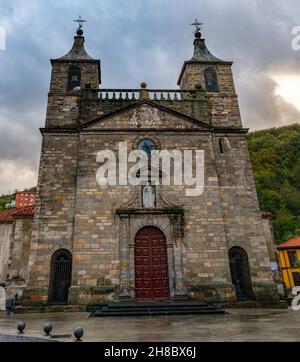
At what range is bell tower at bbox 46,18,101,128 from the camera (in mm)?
16734

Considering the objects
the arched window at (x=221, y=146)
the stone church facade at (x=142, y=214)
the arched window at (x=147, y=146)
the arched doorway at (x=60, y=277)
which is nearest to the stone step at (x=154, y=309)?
the stone church facade at (x=142, y=214)

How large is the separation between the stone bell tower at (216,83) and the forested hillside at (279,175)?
25476 millimetres

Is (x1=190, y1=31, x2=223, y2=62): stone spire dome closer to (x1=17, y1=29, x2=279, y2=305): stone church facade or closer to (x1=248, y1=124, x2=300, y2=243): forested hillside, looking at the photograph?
(x1=17, y1=29, x2=279, y2=305): stone church facade

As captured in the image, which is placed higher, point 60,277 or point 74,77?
point 74,77

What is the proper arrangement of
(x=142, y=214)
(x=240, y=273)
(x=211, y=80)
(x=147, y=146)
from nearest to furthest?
(x=142, y=214)
(x=240, y=273)
(x=147, y=146)
(x=211, y=80)

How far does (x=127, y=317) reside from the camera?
10844mm

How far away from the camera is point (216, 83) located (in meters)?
18.8

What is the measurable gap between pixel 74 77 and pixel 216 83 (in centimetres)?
845

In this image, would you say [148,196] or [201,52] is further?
[201,52]

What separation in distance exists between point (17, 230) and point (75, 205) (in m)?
3.41

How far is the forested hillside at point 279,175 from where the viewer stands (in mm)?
40938

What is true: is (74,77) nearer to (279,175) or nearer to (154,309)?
(154,309)

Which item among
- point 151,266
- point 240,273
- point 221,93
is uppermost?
point 221,93

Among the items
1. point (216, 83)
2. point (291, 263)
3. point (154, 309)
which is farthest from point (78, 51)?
point (291, 263)
